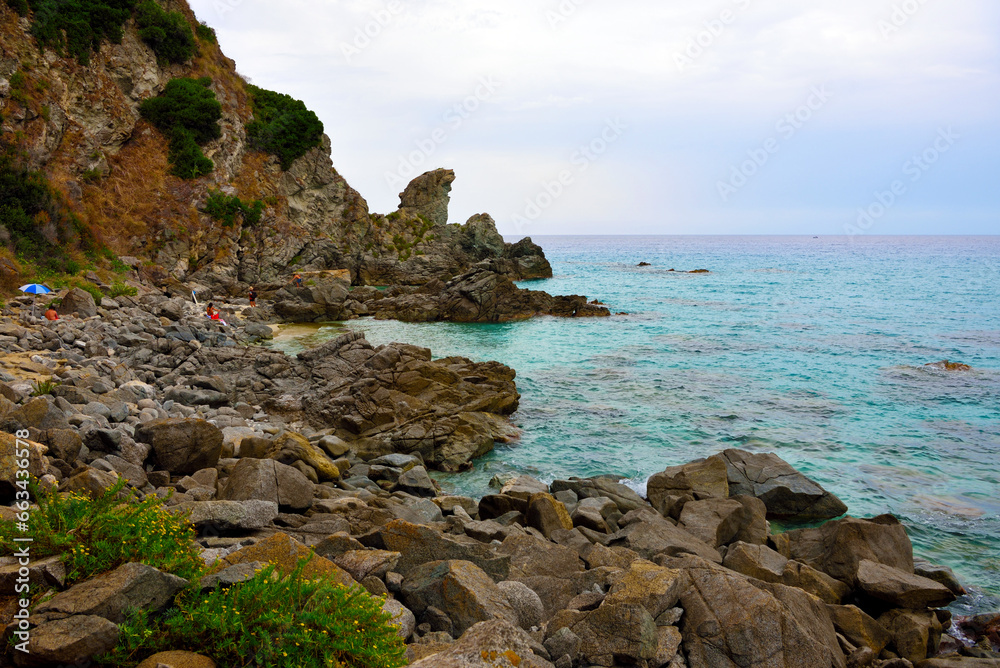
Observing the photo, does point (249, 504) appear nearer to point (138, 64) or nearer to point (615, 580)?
point (615, 580)

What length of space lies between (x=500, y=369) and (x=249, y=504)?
50.6 feet

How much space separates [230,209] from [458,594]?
4665cm

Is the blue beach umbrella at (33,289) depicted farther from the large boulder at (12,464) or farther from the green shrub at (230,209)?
the green shrub at (230,209)

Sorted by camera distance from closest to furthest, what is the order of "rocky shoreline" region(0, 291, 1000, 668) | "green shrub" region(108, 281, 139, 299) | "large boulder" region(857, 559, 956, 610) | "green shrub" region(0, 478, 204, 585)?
"green shrub" region(0, 478, 204, 585)
"rocky shoreline" region(0, 291, 1000, 668)
"large boulder" region(857, 559, 956, 610)
"green shrub" region(108, 281, 139, 299)

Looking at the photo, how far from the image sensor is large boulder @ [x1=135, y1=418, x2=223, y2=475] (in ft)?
33.4

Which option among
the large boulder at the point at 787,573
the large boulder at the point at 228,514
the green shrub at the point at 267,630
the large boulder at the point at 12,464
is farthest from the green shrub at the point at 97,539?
the large boulder at the point at 787,573

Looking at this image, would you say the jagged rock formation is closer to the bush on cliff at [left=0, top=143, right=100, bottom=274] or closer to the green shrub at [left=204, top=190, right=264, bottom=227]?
the green shrub at [left=204, top=190, right=264, bottom=227]

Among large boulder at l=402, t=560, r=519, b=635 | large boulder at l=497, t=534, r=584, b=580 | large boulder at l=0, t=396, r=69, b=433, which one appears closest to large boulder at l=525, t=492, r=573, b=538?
large boulder at l=497, t=534, r=584, b=580

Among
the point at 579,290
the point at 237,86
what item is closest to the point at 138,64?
the point at 237,86

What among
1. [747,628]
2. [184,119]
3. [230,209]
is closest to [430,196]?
[230,209]

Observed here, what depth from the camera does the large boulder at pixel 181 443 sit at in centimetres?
1019

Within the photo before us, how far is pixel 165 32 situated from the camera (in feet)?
150

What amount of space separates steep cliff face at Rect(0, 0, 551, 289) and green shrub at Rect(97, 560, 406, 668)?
3532cm

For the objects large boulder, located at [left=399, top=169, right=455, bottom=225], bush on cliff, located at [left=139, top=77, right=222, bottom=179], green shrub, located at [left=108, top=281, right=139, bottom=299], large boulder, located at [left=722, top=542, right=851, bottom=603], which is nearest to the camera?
large boulder, located at [left=722, top=542, right=851, bottom=603]
